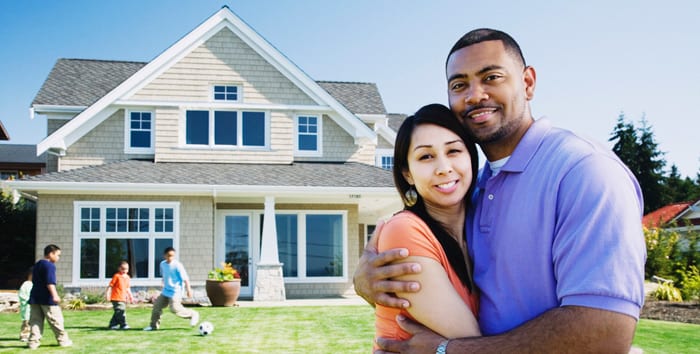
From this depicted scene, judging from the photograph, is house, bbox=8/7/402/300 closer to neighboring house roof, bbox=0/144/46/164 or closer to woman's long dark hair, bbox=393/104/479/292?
woman's long dark hair, bbox=393/104/479/292

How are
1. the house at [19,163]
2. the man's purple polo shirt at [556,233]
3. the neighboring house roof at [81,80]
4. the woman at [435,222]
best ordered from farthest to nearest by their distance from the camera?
the house at [19,163] < the neighboring house roof at [81,80] < the woman at [435,222] < the man's purple polo shirt at [556,233]

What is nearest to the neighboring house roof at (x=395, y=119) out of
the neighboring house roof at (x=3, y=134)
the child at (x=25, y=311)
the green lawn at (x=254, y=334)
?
the green lawn at (x=254, y=334)

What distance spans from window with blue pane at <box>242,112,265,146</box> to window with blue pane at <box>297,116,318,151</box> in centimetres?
113

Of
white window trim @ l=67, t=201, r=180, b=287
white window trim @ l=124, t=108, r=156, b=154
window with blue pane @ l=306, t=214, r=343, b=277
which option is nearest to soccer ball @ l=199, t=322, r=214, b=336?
white window trim @ l=67, t=201, r=180, b=287

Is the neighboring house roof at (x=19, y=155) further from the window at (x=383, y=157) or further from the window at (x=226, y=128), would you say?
the window at (x=226, y=128)

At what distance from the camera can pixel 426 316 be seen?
2232mm

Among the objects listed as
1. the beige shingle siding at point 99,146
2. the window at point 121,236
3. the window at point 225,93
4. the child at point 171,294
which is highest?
the window at point 225,93

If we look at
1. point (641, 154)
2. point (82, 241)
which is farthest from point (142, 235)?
point (641, 154)

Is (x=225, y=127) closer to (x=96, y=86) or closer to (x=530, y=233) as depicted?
(x=96, y=86)

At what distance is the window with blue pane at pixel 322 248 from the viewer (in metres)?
19.7

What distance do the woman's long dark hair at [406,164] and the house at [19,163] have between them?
51.4 m

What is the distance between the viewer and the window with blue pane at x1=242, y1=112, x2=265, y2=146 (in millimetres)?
19859

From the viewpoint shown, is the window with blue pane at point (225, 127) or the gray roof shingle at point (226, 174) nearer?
the gray roof shingle at point (226, 174)

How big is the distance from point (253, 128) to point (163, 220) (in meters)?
3.94
